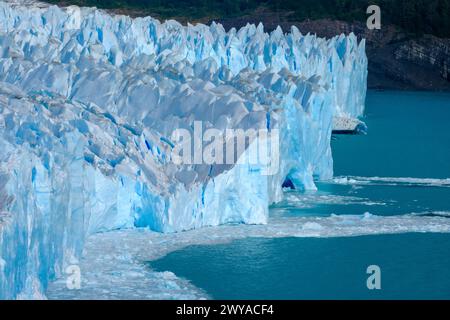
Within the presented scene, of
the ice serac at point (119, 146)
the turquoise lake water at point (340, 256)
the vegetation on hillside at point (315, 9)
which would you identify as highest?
the vegetation on hillside at point (315, 9)

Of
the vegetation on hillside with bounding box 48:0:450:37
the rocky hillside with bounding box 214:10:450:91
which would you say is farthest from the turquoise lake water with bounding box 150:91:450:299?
the vegetation on hillside with bounding box 48:0:450:37

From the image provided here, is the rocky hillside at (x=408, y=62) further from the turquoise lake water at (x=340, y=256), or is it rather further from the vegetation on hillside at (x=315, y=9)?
the turquoise lake water at (x=340, y=256)

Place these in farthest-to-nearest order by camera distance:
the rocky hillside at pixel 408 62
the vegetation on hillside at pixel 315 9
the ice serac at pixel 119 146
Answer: the vegetation on hillside at pixel 315 9
the rocky hillside at pixel 408 62
the ice serac at pixel 119 146

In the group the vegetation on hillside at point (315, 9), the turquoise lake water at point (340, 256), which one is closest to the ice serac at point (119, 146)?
the turquoise lake water at point (340, 256)

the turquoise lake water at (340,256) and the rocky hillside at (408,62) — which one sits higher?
the rocky hillside at (408,62)

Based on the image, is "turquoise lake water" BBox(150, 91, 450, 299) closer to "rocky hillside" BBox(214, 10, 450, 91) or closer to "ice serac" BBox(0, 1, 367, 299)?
"ice serac" BBox(0, 1, 367, 299)

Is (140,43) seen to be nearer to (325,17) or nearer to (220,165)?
(220,165)

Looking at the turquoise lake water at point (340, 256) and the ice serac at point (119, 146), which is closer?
the ice serac at point (119, 146)

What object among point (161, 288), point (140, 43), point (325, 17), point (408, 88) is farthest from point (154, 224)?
point (325, 17)
